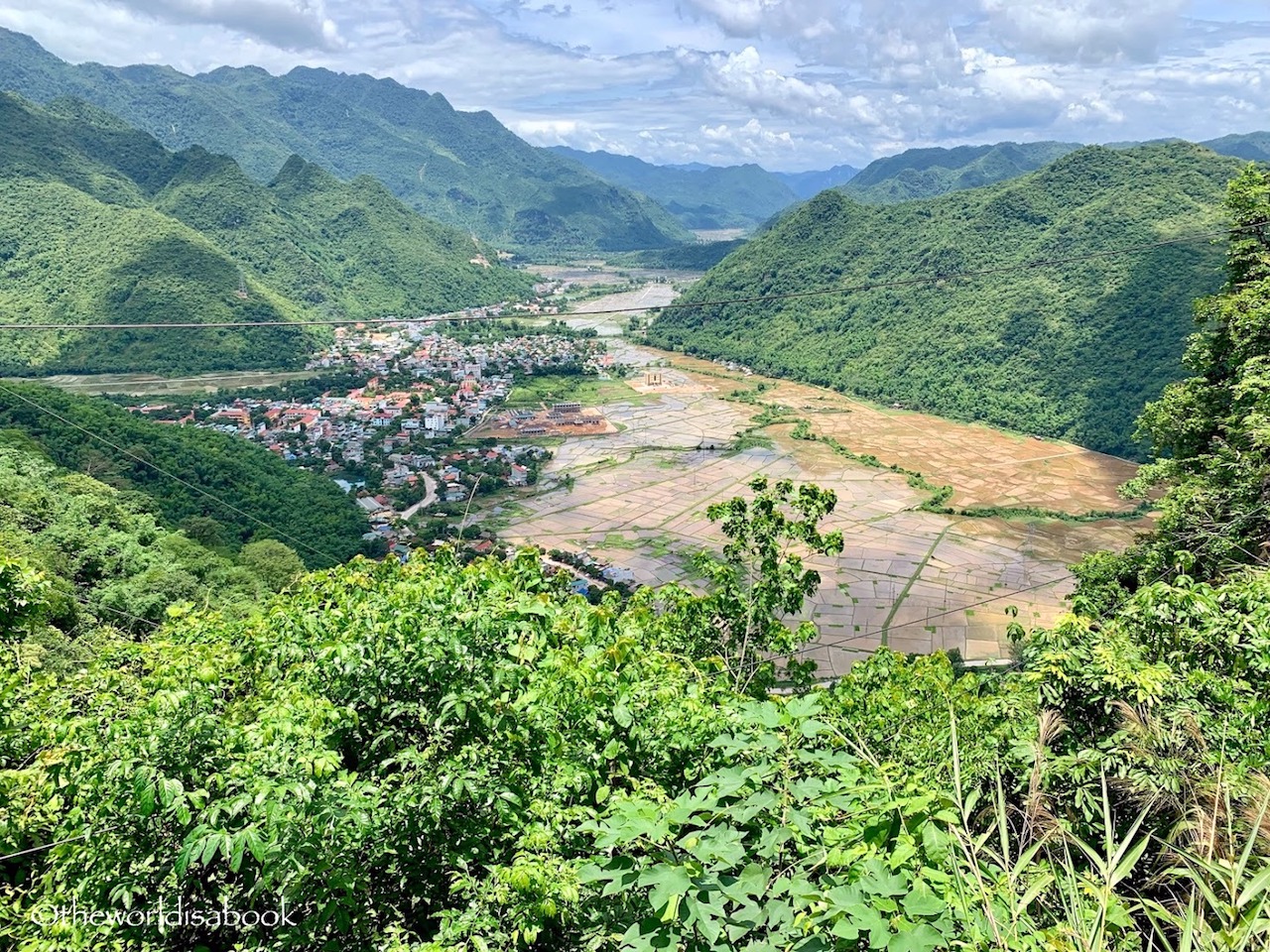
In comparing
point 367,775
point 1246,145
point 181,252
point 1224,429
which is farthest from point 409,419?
point 1246,145

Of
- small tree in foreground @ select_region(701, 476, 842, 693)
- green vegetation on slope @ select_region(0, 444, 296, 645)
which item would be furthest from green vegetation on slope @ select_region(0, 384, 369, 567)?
small tree in foreground @ select_region(701, 476, 842, 693)

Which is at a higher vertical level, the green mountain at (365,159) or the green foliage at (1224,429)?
the green mountain at (365,159)

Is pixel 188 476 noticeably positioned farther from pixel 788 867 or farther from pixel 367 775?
pixel 788 867

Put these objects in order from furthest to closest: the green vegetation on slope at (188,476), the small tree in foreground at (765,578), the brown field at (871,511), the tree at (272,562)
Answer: the brown field at (871,511), the green vegetation on slope at (188,476), the tree at (272,562), the small tree in foreground at (765,578)

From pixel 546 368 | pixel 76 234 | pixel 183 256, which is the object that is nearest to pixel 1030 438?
pixel 546 368

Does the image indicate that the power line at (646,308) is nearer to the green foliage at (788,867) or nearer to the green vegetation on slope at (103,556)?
A: the green vegetation on slope at (103,556)

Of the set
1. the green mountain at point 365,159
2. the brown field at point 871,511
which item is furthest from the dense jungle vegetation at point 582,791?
the green mountain at point 365,159
